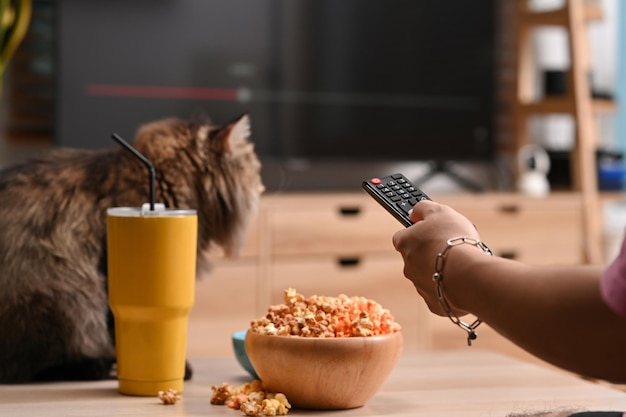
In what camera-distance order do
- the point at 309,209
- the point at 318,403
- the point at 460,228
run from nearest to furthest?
1. the point at 460,228
2. the point at 318,403
3. the point at 309,209

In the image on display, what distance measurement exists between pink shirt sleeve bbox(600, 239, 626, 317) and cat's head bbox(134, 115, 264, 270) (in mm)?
822

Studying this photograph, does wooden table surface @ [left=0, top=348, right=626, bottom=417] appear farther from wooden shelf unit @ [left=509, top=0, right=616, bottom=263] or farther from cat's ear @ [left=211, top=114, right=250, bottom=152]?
wooden shelf unit @ [left=509, top=0, right=616, bottom=263]

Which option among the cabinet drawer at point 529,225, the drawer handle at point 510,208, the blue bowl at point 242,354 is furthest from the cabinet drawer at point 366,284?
the blue bowl at point 242,354

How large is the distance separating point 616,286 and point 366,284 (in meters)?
2.45

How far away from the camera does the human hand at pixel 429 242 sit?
1.01 meters

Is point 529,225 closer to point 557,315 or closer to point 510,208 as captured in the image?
point 510,208

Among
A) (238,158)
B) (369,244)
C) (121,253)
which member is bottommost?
(369,244)

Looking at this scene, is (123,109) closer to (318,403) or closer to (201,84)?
(201,84)

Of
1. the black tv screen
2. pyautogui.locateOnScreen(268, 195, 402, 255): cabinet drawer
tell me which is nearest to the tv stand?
the black tv screen

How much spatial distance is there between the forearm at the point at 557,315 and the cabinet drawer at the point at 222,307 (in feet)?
7.01

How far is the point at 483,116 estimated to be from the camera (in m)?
3.81

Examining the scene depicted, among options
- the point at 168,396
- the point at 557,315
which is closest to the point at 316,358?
the point at 168,396

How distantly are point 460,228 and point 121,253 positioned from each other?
0.45 meters

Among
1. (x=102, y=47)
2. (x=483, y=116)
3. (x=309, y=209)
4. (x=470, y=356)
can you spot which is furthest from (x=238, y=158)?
(x=483, y=116)
